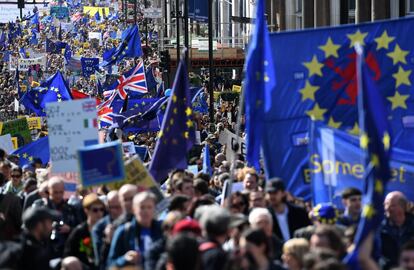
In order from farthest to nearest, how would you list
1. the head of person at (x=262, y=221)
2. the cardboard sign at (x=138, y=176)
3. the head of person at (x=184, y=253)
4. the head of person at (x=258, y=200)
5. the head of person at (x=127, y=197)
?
the cardboard sign at (x=138, y=176) → the head of person at (x=258, y=200) → the head of person at (x=127, y=197) → the head of person at (x=262, y=221) → the head of person at (x=184, y=253)

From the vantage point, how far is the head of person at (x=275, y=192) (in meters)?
10.9

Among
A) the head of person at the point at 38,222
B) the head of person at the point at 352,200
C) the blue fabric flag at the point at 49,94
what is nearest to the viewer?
the head of person at the point at 38,222

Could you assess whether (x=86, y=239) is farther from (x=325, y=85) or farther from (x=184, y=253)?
(x=184, y=253)

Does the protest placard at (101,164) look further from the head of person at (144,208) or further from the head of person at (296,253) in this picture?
the head of person at (296,253)

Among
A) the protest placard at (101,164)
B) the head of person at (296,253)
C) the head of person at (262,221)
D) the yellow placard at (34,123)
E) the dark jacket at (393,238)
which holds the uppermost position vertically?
the protest placard at (101,164)

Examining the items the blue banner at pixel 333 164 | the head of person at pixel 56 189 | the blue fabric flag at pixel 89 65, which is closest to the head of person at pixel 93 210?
the head of person at pixel 56 189

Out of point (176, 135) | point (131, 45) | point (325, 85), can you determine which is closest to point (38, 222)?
Answer: point (325, 85)

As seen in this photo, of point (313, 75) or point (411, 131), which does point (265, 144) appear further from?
point (411, 131)

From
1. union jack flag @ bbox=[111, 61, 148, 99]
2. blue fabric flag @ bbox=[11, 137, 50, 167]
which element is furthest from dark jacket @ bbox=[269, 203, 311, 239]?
union jack flag @ bbox=[111, 61, 148, 99]

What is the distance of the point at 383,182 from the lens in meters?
8.61

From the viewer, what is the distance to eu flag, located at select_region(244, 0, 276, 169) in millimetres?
11805

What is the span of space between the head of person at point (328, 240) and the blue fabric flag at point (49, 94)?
50.3 feet

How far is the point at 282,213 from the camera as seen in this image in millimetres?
11008

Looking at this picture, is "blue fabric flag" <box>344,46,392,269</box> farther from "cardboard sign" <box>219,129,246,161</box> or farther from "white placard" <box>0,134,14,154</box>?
"white placard" <box>0,134,14,154</box>
